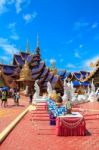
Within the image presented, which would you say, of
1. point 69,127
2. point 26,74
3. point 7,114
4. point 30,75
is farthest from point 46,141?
point 30,75

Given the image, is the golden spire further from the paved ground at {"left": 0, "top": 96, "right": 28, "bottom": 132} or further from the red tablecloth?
the red tablecloth

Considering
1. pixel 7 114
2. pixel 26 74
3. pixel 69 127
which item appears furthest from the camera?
pixel 26 74

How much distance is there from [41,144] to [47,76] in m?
45.4

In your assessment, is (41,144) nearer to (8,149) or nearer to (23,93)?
(8,149)

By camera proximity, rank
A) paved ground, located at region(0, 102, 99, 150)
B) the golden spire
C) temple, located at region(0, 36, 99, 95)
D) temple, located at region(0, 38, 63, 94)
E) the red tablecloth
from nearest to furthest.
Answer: paved ground, located at region(0, 102, 99, 150)
the red tablecloth
temple, located at region(0, 36, 99, 95)
temple, located at region(0, 38, 63, 94)
the golden spire

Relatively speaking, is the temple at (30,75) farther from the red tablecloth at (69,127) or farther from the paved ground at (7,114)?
the red tablecloth at (69,127)

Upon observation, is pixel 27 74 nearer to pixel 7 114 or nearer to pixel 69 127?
pixel 7 114

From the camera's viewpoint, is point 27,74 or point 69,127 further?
point 27,74

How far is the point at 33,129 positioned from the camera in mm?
9711

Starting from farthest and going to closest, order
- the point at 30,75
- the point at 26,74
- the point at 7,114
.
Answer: the point at 30,75, the point at 26,74, the point at 7,114

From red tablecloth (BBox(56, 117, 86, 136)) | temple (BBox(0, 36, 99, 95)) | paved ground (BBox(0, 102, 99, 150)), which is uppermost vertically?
temple (BBox(0, 36, 99, 95))

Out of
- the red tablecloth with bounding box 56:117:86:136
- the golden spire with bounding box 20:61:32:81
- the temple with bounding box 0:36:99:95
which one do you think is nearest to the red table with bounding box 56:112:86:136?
the red tablecloth with bounding box 56:117:86:136

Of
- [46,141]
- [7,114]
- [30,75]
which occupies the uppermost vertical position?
[30,75]

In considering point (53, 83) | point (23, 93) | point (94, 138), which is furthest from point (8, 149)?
point (53, 83)
